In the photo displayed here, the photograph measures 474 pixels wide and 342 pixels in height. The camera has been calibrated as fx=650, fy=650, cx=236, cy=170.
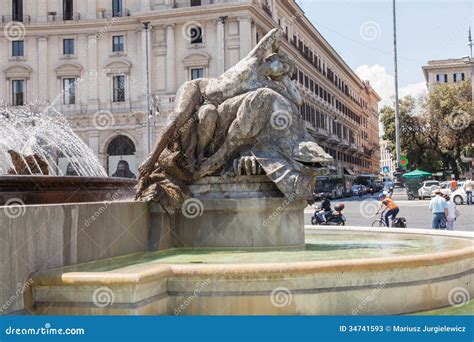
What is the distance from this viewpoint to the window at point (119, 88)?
159ft

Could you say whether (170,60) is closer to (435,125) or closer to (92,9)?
(92,9)

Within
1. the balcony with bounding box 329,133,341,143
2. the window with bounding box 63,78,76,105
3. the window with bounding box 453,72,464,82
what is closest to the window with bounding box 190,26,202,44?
the window with bounding box 63,78,76,105

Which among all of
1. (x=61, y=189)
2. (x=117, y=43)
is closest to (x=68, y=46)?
(x=117, y=43)

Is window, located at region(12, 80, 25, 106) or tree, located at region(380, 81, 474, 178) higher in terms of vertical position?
window, located at region(12, 80, 25, 106)

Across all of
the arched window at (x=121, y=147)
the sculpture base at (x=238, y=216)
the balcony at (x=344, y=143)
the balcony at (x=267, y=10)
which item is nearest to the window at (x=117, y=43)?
the arched window at (x=121, y=147)

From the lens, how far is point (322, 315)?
5.41m

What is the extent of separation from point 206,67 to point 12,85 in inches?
600

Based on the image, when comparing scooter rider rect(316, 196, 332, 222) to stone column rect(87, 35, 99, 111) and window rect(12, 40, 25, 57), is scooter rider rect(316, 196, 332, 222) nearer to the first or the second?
stone column rect(87, 35, 99, 111)

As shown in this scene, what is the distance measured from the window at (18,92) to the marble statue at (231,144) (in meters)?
44.2

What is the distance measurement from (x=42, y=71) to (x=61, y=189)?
44.6 m

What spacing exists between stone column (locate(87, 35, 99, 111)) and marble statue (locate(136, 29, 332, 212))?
41.5m

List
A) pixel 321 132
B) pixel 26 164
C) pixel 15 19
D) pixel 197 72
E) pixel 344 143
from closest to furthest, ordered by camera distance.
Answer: pixel 26 164 → pixel 197 72 → pixel 15 19 → pixel 321 132 → pixel 344 143

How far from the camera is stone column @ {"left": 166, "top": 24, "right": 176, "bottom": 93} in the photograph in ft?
154

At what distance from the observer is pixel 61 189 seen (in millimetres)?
7453
